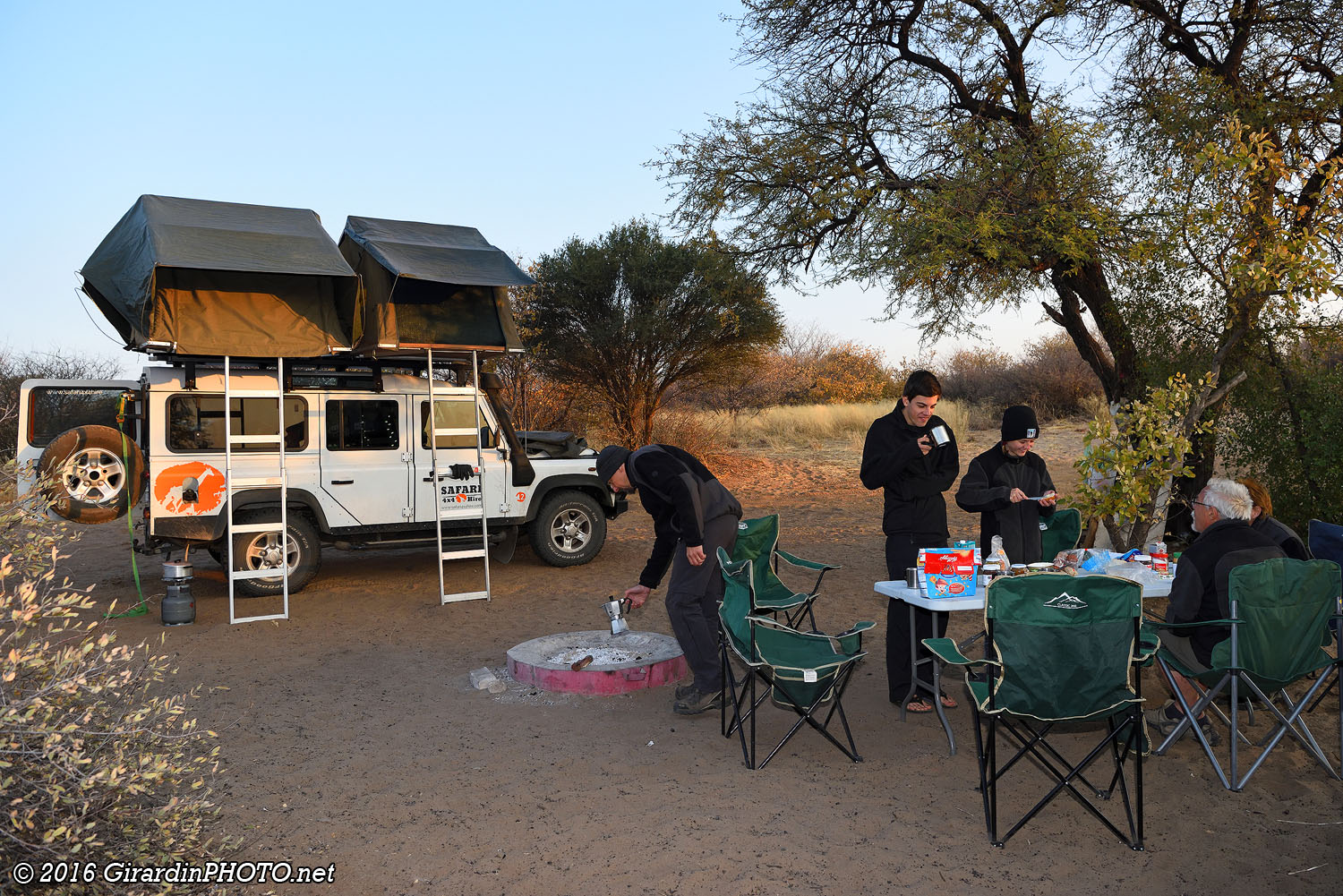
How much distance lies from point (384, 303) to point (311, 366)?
1121 mm

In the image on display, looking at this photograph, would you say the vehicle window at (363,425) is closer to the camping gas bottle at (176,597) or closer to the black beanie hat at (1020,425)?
the camping gas bottle at (176,597)

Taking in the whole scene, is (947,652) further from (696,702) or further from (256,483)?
(256,483)

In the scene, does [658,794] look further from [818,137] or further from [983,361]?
[983,361]

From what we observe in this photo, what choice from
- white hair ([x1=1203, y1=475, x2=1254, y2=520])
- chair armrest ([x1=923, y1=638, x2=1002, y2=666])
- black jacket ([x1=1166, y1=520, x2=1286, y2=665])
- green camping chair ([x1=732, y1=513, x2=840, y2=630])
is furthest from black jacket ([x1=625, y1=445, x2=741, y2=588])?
white hair ([x1=1203, y1=475, x2=1254, y2=520])

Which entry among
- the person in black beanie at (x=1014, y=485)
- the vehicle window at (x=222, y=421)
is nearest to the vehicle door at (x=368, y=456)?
the vehicle window at (x=222, y=421)

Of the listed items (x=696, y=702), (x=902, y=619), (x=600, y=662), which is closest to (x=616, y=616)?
(x=600, y=662)

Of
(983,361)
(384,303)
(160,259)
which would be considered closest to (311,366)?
(384,303)

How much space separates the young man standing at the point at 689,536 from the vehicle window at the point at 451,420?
3.88 m

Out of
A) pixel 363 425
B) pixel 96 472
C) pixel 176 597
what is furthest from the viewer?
pixel 363 425

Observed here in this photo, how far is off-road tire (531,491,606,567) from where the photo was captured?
9469 mm

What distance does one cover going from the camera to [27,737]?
262 centimetres

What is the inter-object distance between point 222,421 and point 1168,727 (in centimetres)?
723

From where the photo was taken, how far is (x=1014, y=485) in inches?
216

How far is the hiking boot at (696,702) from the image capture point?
17.1 feet
